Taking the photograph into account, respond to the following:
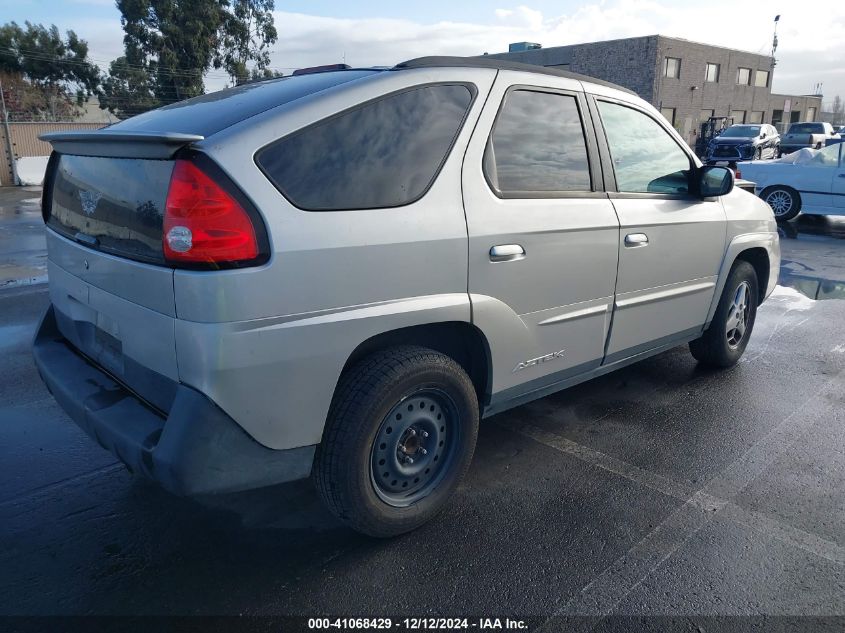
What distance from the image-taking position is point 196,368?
7.18 ft

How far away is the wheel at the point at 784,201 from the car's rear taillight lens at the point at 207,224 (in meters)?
12.8

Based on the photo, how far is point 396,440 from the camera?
2.70 meters

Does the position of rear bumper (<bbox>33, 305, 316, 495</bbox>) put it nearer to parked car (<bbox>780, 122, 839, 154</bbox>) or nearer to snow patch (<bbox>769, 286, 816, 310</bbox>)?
snow patch (<bbox>769, 286, 816, 310</bbox>)

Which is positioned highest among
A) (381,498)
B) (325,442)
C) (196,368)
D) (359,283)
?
(359,283)

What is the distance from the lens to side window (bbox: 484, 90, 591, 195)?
9.69ft

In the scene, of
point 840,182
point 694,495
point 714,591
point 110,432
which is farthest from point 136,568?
point 840,182

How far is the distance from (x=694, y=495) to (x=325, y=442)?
1859 millimetres

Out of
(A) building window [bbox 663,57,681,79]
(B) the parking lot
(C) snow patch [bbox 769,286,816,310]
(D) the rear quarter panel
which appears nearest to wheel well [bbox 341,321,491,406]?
(D) the rear quarter panel

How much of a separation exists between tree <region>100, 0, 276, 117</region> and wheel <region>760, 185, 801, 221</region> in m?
34.3

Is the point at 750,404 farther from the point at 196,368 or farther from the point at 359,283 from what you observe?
the point at 196,368

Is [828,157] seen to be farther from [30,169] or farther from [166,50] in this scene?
[166,50]

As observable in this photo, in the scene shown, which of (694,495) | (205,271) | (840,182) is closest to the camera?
(205,271)

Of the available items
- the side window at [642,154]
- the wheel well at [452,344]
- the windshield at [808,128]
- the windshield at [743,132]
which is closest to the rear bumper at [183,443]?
the wheel well at [452,344]

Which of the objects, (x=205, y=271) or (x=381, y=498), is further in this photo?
(x=381, y=498)
